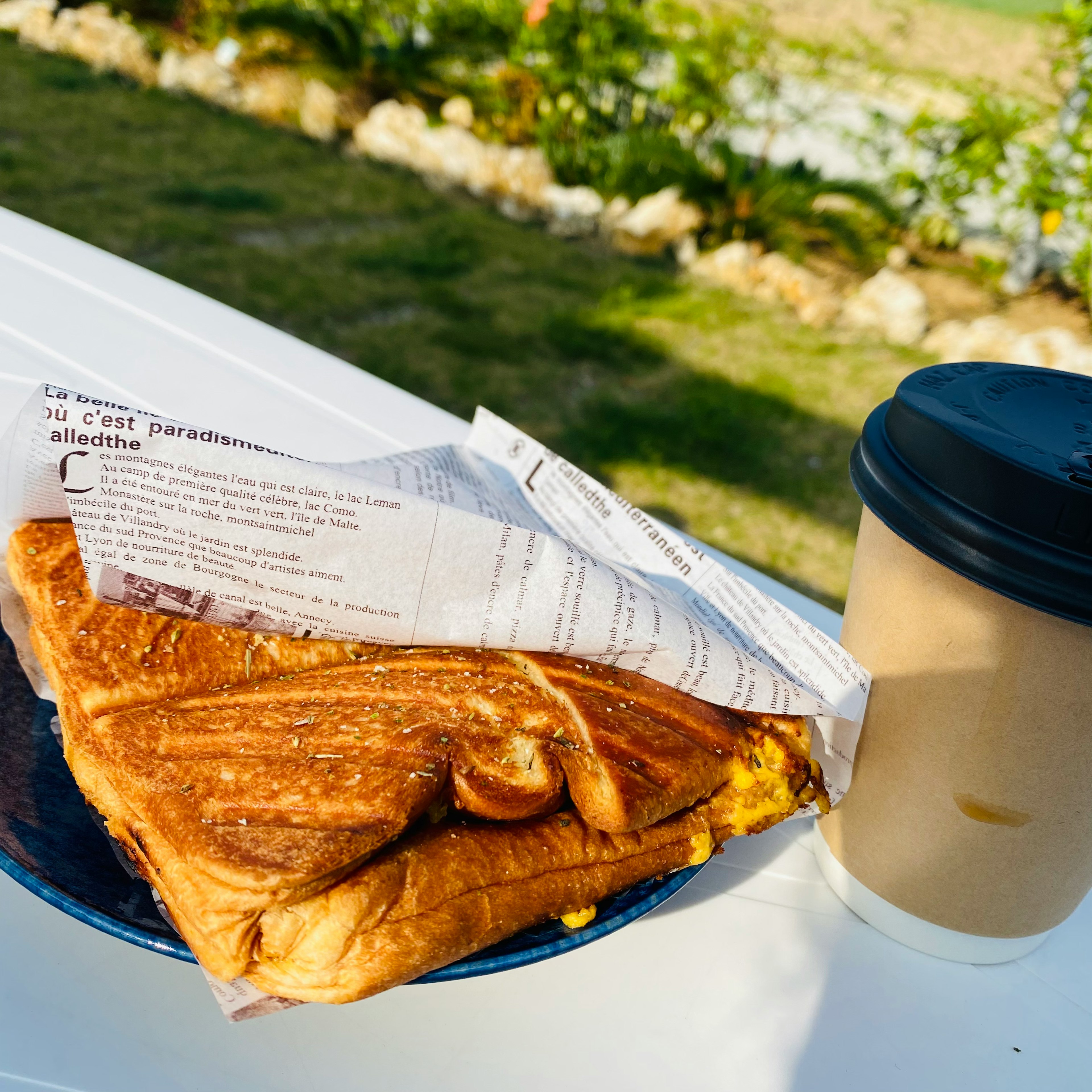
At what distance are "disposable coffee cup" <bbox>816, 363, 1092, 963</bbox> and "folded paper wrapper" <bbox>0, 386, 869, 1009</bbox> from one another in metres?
0.07

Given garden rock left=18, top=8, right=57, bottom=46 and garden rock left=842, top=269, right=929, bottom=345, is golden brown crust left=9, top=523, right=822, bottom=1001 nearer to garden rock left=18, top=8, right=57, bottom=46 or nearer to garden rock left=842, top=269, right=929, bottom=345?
garden rock left=842, top=269, right=929, bottom=345

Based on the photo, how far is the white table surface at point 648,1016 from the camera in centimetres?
97

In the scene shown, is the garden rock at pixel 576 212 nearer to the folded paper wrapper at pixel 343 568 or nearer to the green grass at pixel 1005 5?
the folded paper wrapper at pixel 343 568

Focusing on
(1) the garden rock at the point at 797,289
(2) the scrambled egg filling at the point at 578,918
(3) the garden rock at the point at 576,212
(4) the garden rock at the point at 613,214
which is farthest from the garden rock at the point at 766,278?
(2) the scrambled egg filling at the point at 578,918

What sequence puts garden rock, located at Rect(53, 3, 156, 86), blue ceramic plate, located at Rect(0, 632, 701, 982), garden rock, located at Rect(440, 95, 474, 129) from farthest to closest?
garden rock, located at Rect(53, 3, 156, 86), garden rock, located at Rect(440, 95, 474, 129), blue ceramic plate, located at Rect(0, 632, 701, 982)

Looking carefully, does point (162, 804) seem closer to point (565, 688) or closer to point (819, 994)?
point (565, 688)

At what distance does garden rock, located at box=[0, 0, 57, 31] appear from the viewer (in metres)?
8.27

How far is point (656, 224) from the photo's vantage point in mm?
6719

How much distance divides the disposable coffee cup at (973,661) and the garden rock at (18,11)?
9717 millimetres

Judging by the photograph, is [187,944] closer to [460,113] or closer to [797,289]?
[797,289]

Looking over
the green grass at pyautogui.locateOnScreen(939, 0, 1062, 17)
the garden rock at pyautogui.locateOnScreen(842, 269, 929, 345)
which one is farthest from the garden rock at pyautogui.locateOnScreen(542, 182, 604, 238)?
the green grass at pyautogui.locateOnScreen(939, 0, 1062, 17)

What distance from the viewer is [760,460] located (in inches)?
189

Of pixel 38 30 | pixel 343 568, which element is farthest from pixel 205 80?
pixel 343 568

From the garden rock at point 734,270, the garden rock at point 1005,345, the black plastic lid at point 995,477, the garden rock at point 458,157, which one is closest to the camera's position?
the black plastic lid at point 995,477
